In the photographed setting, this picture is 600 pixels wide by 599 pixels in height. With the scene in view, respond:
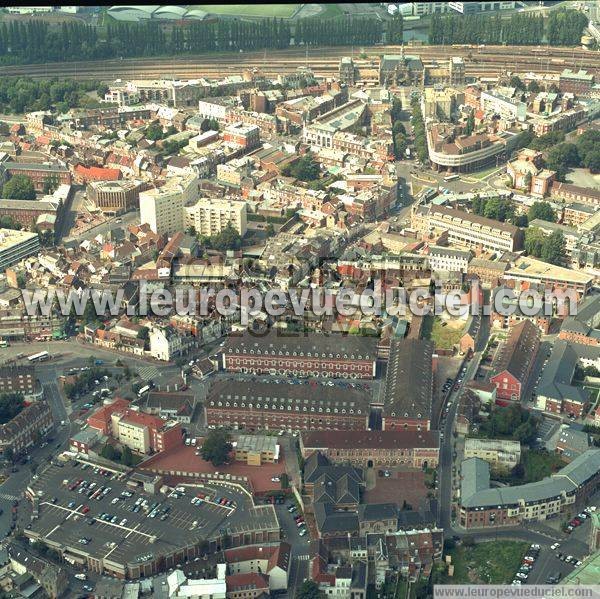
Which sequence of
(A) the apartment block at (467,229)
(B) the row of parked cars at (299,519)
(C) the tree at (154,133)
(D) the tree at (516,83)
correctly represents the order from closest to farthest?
(B) the row of parked cars at (299,519), (A) the apartment block at (467,229), (C) the tree at (154,133), (D) the tree at (516,83)

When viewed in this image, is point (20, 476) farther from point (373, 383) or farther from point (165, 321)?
point (373, 383)

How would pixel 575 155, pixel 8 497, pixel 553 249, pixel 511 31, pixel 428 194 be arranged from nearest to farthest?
pixel 8 497, pixel 553 249, pixel 428 194, pixel 575 155, pixel 511 31

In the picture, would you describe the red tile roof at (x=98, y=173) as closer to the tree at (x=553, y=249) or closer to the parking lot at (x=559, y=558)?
the tree at (x=553, y=249)

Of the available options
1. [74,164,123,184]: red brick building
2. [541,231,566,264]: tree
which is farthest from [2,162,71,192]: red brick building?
[541,231,566,264]: tree

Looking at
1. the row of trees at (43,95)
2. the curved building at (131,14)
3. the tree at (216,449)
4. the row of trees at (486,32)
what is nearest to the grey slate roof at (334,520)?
the tree at (216,449)

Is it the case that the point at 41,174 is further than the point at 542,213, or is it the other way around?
the point at 41,174

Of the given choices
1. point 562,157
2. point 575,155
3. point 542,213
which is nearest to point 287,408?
point 542,213

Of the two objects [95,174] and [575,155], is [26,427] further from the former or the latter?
[575,155]
